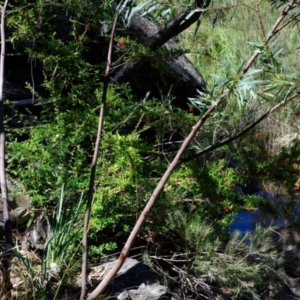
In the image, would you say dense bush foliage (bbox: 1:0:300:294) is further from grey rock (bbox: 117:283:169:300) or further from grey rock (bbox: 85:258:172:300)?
grey rock (bbox: 117:283:169:300)

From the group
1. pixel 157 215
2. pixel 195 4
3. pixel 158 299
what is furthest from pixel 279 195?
pixel 195 4

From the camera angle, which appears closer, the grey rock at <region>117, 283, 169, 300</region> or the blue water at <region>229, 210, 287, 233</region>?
the grey rock at <region>117, 283, 169, 300</region>

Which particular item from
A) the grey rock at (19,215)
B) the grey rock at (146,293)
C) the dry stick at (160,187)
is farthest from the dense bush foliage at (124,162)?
the dry stick at (160,187)

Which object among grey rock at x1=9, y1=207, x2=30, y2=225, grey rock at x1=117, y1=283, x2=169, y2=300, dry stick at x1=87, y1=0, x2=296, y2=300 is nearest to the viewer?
dry stick at x1=87, y1=0, x2=296, y2=300

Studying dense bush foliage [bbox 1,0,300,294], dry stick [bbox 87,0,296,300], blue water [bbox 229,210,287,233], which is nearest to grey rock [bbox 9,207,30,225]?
dense bush foliage [bbox 1,0,300,294]

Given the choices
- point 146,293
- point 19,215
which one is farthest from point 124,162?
point 146,293

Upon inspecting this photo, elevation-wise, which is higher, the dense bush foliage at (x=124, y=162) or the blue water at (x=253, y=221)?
the dense bush foliage at (x=124, y=162)

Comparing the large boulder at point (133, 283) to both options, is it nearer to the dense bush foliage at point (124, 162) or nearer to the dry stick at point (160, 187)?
the dense bush foliage at point (124, 162)

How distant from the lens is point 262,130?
767 cm

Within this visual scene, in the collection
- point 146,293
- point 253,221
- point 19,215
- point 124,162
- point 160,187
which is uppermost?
point 160,187

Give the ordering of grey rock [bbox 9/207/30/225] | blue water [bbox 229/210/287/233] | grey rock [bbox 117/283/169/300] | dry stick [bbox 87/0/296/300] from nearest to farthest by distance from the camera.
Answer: dry stick [bbox 87/0/296/300] < grey rock [bbox 117/283/169/300] < grey rock [bbox 9/207/30/225] < blue water [bbox 229/210/287/233]

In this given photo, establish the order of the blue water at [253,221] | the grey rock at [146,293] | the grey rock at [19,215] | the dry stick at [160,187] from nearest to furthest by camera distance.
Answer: the dry stick at [160,187]
the grey rock at [146,293]
the grey rock at [19,215]
the blue water at [253,221]

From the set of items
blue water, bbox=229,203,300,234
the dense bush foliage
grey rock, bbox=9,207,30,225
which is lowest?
blue water, bbox=229,203,300,234

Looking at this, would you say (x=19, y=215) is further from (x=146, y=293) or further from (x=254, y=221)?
(x=254, y=221)
